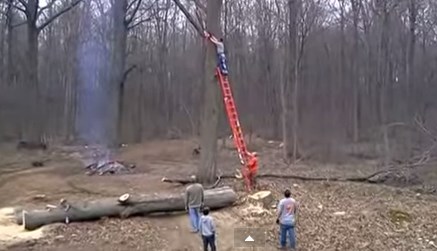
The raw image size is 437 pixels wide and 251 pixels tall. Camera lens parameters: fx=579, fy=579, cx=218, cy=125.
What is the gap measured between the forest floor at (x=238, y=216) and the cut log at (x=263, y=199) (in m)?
0.32

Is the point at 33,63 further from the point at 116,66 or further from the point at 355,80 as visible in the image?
the point at 355,80

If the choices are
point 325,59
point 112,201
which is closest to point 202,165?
point 112,201

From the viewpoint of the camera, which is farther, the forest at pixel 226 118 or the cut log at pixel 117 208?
the forest at pixel 226 118

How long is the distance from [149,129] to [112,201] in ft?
93.2

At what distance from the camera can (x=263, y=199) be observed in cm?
1523

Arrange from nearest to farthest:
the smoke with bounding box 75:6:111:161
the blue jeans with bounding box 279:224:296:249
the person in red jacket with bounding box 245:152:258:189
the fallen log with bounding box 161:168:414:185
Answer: the blue jeans with bounding box 279:224:296:249, the person in red jacket with bounding box 245:152:258:189, the fallen log with bounding box 161:168:414:185, the smoke with bounding box 75:6:111:161

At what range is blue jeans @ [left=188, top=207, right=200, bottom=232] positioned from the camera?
13.5m

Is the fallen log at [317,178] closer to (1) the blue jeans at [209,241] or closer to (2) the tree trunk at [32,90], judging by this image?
(1) the blue jeans at [209,241]

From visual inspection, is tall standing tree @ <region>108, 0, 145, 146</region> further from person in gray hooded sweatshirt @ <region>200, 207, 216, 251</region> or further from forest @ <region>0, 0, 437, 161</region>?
person in gray hooded sweatshirt @ <region>200, 207, 216, 251</region>

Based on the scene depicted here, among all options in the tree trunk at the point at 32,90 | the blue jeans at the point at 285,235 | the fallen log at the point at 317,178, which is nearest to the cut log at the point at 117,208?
the blue jeans at the point at 285,235

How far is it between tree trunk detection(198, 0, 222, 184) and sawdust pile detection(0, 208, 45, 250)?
18.4 feet

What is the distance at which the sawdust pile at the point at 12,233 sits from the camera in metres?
12.8

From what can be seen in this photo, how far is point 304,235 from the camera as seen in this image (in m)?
13.3

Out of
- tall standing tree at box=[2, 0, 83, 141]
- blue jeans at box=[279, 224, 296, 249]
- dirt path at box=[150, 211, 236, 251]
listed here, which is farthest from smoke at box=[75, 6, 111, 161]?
blue jeans at box=[279, 224, 296, 249]
